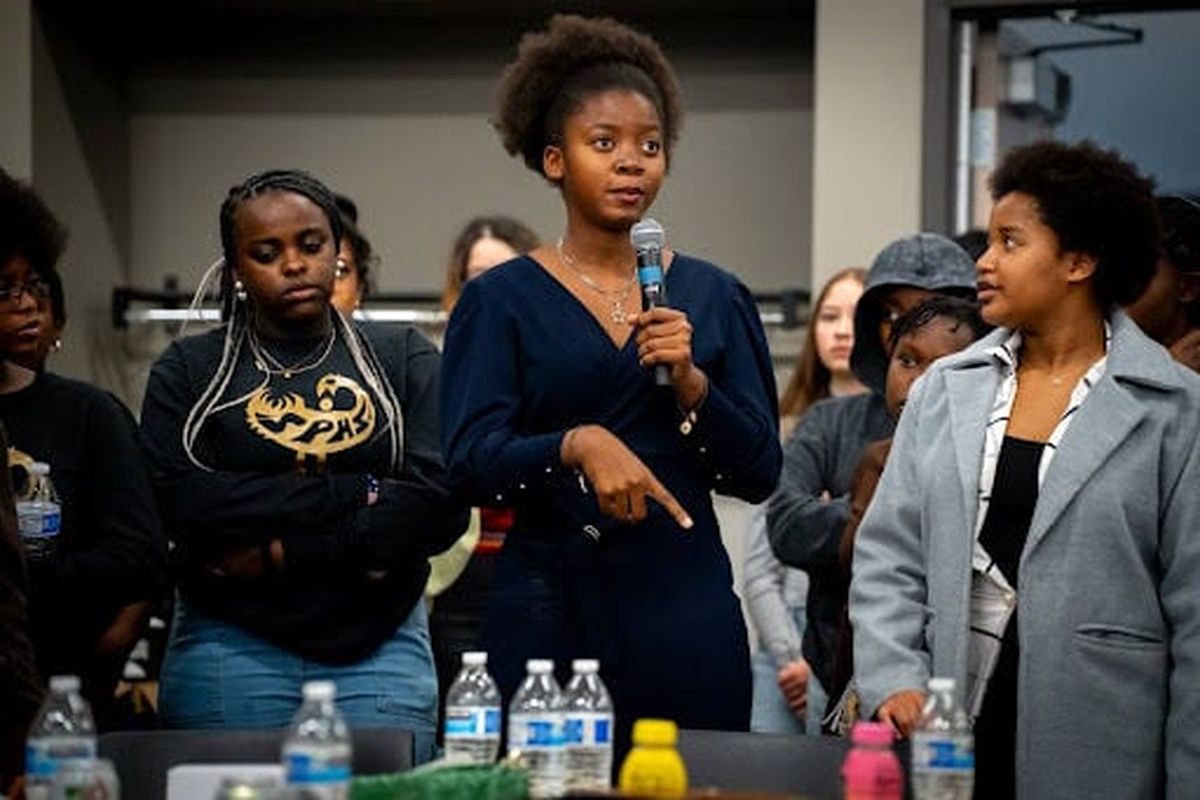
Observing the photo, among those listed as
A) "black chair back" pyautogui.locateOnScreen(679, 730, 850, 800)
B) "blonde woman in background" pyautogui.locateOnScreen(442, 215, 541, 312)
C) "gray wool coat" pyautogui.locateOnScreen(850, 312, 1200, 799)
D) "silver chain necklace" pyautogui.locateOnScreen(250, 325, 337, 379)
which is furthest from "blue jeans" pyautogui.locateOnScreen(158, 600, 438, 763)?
"blonde woman in background" pyautogui.locateOnScreen(442, 215, 541, 312)

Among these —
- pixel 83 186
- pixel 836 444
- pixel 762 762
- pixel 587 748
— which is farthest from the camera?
pixel 83 186

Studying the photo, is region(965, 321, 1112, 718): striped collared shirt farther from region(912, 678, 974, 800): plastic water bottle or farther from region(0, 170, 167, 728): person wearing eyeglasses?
region(0, 170, 167, 728): person wearing eyeglasses

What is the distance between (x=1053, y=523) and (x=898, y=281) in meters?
1.40

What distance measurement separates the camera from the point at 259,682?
4047 millimetres

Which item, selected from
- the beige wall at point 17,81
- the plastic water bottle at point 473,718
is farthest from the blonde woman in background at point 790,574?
the beige wall at point 17,81

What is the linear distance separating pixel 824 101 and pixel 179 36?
2408mm

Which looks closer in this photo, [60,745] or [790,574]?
[60,745]

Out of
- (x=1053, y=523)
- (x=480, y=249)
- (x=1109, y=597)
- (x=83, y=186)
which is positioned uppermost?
(x=83, y=186)

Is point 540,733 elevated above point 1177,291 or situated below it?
below

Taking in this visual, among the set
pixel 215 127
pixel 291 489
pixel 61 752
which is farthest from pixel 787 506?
pixel 215 127

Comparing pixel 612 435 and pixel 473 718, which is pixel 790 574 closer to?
pixel 612 435

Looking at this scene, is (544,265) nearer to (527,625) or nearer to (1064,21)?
(527,625)

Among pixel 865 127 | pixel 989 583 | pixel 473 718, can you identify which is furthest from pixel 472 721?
pixel 865 127

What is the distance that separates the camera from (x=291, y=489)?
13.4ft
